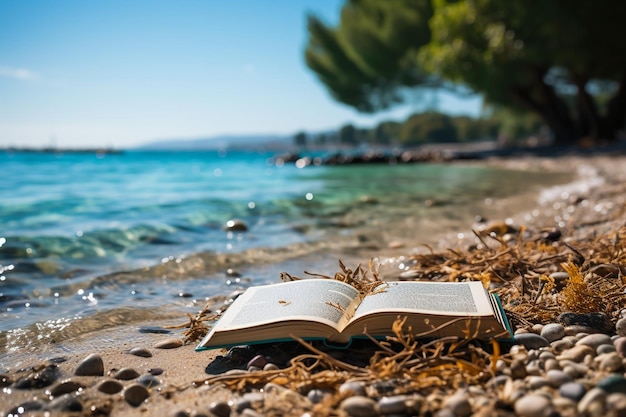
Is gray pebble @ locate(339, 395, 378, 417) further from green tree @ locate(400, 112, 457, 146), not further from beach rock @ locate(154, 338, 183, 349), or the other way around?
green tree @ locate(400, 112, 457, 146)

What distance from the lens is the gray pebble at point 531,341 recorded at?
210 cm

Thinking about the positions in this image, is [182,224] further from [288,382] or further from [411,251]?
[288,382]

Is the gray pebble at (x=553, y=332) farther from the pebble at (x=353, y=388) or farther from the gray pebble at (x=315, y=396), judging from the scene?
the gray pebble at (x=315, y=396)

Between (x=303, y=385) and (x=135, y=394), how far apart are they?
58cm

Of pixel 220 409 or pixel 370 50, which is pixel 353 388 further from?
pixel 370 50

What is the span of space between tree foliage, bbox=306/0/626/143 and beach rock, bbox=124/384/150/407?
19.1 metres

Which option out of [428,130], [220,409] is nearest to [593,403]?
[220,409]

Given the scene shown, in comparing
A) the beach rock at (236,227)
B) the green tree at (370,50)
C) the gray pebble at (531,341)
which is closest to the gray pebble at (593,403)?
the gray pebble at (531,341)

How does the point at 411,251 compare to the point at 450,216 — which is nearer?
the point at 411,251

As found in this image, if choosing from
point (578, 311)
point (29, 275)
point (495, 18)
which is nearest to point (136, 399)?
point (578, 311)

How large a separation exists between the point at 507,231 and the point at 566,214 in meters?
1.45

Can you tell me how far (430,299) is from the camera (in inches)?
88.8

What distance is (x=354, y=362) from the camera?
213 centimetres

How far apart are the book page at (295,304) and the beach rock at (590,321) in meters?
0.88
